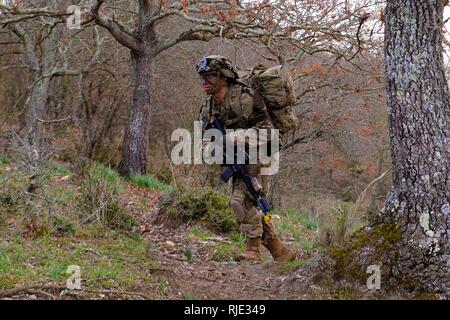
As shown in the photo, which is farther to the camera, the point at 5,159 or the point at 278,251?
the point at 5,159

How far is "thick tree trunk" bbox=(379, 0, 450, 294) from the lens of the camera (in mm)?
3873

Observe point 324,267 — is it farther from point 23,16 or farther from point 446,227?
point 23,16

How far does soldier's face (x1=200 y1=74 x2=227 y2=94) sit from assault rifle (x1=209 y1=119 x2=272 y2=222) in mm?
308

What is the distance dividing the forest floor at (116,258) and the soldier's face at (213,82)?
172 cm

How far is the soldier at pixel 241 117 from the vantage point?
5336 millimetres

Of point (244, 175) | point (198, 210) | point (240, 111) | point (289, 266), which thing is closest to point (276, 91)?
point (240, 111)

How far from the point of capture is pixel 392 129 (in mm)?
4117

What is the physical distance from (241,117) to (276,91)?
0.41 m

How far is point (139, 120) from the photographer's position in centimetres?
1223
